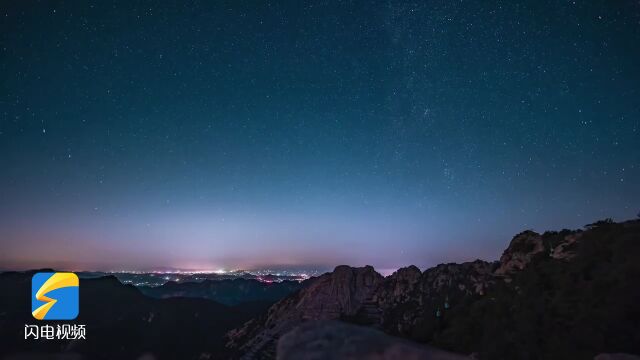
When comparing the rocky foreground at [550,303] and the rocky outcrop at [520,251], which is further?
the rocky outcrop at [520,251]

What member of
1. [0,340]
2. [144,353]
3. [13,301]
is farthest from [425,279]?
[13,301]

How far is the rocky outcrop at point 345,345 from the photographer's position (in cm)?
712

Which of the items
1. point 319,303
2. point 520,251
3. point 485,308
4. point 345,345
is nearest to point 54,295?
point 485,308

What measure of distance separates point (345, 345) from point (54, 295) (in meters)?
43.6

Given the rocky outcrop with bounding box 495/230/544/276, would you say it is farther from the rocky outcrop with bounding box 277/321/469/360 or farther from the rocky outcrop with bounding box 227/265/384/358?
the rocky outcrop with bounding box 227/265/384/358

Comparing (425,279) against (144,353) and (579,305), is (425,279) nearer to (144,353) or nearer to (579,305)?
(579,305)

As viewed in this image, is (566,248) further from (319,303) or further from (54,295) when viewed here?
(319,303)

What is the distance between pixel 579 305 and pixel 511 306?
688 cm

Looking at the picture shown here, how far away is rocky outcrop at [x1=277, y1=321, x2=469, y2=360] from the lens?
23.4ft

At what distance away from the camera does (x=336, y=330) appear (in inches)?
329

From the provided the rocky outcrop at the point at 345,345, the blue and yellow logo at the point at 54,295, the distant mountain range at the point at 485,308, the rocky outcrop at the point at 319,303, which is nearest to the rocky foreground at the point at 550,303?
the distant mountain range at the point at 485,308

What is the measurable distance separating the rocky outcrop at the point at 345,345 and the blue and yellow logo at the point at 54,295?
36587 millimetres

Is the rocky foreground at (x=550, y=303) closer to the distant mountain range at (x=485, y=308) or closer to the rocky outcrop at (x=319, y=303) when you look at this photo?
the distant mountain range at (x=485, y=308)

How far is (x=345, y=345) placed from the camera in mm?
7738
